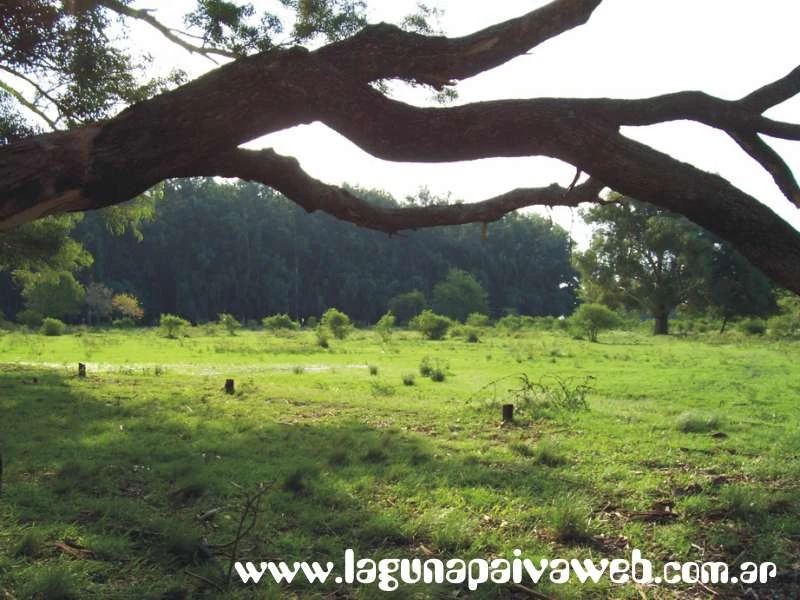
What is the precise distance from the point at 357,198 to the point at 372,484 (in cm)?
325

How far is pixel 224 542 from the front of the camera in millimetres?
4625

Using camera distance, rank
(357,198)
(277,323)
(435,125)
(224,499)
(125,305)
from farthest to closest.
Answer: (125,305) < (277,323) < (357,198) < (224,499) < (435,125)

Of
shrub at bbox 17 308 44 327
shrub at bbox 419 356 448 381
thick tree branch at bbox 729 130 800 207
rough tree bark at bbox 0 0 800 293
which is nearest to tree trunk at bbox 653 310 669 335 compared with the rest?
shrub at bbox 419 356 448 381

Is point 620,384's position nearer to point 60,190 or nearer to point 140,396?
point 140,396

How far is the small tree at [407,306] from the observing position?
8506cm

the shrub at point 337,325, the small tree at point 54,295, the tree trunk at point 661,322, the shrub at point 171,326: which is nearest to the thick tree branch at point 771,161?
the shrub at point 337,325

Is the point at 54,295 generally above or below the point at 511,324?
above

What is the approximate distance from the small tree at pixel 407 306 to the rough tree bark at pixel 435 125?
7919 cm

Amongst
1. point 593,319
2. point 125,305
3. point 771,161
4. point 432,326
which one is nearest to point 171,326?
point 432,326

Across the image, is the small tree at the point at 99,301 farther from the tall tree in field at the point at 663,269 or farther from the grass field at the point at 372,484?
the grass field at the point at 372,484

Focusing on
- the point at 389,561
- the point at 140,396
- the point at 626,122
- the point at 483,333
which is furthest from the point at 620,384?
the point at 483,333

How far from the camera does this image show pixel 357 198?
775cm

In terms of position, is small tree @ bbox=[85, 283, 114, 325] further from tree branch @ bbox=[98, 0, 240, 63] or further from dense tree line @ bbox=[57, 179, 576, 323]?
tree branch @ bbox=[98, 0, 240, 63]

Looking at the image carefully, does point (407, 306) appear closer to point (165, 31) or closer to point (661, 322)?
point (661, 322)
